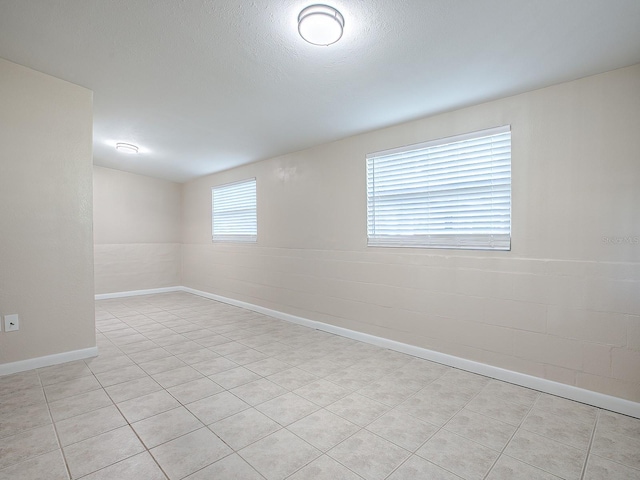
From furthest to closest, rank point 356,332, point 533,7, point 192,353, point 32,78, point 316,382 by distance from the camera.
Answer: point 356,332 → point 192,353 → point 32,78 → point 316,382 → point 533,7

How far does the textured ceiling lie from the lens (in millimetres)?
2039

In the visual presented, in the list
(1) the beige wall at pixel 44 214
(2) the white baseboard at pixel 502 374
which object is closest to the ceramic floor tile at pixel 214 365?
(1) the beige wall at pixel 44 214

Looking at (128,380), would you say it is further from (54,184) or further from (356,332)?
(356,332)

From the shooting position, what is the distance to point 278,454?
6.22 feet

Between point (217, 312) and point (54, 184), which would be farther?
point (217, 312)

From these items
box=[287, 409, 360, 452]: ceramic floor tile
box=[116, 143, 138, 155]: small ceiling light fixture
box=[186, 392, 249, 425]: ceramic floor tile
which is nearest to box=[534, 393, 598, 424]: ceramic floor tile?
box=[287, 409, 360, 452]: ceramic floor tile

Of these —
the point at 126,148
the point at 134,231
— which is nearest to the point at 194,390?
the point at 126,148

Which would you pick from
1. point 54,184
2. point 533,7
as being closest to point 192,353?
point 54,184

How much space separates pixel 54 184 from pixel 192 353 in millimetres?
2135

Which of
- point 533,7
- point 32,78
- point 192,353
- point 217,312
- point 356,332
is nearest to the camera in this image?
point 533,7

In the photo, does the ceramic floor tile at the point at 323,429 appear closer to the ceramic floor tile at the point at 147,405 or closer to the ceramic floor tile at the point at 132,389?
the ceramic floor tile at the point at 147,405

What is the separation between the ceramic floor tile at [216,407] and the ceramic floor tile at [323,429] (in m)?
0.48

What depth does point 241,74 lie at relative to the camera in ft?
9.51

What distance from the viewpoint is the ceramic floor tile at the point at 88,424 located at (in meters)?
2.05
